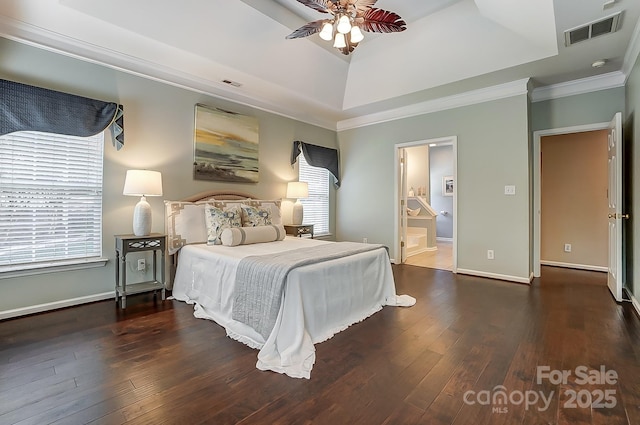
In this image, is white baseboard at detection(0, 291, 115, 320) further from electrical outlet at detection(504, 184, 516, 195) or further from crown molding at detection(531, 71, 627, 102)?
crown molding at detection(531, 71, 627, 102)

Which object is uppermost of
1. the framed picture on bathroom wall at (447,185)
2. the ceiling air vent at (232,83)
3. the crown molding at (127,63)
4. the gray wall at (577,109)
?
the ceiling air vent at (232,83)

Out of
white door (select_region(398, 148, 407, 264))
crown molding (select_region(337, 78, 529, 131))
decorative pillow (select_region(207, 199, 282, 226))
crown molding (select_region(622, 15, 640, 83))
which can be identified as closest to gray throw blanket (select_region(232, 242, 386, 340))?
decorative pillow (select_region(207, 199, 282, 226))

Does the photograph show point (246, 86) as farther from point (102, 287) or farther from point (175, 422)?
point (175, 422)

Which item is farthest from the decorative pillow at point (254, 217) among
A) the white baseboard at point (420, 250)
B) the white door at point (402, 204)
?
the white baseboard at point (420, 250)

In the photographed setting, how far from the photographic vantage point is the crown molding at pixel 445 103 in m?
4.06

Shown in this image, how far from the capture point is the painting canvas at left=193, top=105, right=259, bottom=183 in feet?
13.0

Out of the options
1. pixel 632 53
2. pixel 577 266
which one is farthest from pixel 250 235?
pixel 577 266

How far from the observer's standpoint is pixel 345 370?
1930 millimetres

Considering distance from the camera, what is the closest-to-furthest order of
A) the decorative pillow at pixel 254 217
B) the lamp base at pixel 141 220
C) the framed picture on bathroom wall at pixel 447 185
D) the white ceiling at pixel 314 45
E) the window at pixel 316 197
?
the white ceiling at pixel 314 45
the lamp base at pixel 141 220
the decorative pillow at pixel 254 217
the window at pixel 316 197
the framed picture on bathroom wall at pixel 447 185

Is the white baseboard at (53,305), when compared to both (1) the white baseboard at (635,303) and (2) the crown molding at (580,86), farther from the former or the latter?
(2) the crown molding at (580,86)

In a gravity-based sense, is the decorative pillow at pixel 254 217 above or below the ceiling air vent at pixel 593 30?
below

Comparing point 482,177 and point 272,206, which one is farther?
point 272,206

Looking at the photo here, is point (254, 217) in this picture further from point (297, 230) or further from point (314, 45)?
point (314, 45)

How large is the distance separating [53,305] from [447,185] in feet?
28.2
